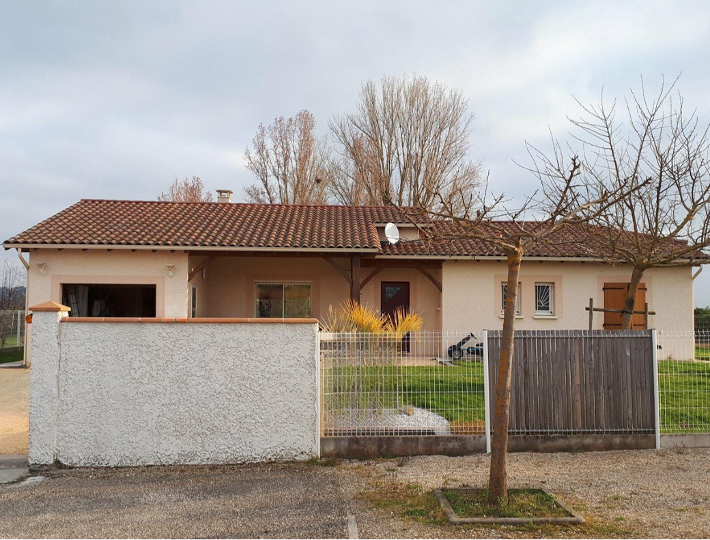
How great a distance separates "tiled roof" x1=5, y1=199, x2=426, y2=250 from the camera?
15172mm

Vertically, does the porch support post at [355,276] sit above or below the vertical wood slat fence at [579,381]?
above

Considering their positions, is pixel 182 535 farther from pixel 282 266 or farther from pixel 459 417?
pixel 282 266

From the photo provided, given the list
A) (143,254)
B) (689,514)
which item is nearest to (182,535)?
(689,514)

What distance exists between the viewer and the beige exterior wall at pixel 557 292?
55.5ft

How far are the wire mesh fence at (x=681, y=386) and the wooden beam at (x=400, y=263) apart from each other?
9.29 metres

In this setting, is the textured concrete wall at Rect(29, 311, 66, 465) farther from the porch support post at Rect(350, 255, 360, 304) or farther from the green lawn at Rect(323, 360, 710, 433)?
the porch support post at Rect(350, 255, 360, 304)

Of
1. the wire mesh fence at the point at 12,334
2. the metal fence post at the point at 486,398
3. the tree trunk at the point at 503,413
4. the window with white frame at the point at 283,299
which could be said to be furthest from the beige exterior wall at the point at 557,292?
the wire mesh fence at the point at 12,334

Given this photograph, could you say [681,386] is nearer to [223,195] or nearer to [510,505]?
[510,505]

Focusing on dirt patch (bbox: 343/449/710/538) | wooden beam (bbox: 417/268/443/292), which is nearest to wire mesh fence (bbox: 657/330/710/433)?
dirt patch (bbox: 343/449/710/538)

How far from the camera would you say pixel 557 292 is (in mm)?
17031

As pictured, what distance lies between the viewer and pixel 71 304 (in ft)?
54.9

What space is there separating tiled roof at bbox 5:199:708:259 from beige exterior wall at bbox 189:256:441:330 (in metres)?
0.97

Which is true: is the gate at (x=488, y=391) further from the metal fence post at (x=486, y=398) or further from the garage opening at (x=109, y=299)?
the garage opening at (x=109, y=299)

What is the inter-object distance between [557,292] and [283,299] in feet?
24.8
